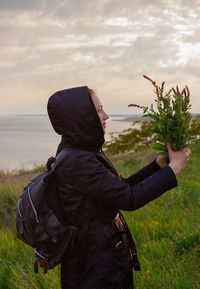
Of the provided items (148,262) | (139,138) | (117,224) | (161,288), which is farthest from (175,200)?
(139,138)

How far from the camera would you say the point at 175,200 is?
19.0ft

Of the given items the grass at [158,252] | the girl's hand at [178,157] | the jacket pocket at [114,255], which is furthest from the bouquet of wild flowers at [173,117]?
the grass at [158,252]

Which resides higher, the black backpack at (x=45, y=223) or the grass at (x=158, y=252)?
the black backpack at (x=45, y=223)

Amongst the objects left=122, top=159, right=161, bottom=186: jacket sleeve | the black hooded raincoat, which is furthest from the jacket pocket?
left=122, top=159, right=161, bottom=186: jacket sleeve

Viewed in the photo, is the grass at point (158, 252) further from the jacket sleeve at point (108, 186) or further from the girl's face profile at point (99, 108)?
the girl's face profile at point (99, 108)

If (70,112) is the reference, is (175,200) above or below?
below

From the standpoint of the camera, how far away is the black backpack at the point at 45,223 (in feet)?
6.35

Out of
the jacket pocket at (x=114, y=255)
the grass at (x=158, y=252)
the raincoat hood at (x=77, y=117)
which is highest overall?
the raincoat hood at (x=77, y=117)

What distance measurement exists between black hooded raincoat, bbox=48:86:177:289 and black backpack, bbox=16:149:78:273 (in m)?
0.06

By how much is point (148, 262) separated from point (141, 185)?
6.09 feet

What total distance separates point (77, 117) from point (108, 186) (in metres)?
0.47

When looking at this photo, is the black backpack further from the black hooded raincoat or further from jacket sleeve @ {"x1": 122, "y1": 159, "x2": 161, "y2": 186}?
jacket sleeve @ {"x1": 122, "y1": 159, "x2": 161, "y2": 186}

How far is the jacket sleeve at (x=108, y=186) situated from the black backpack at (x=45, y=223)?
17cm

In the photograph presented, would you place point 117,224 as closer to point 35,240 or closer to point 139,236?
point 35,240
